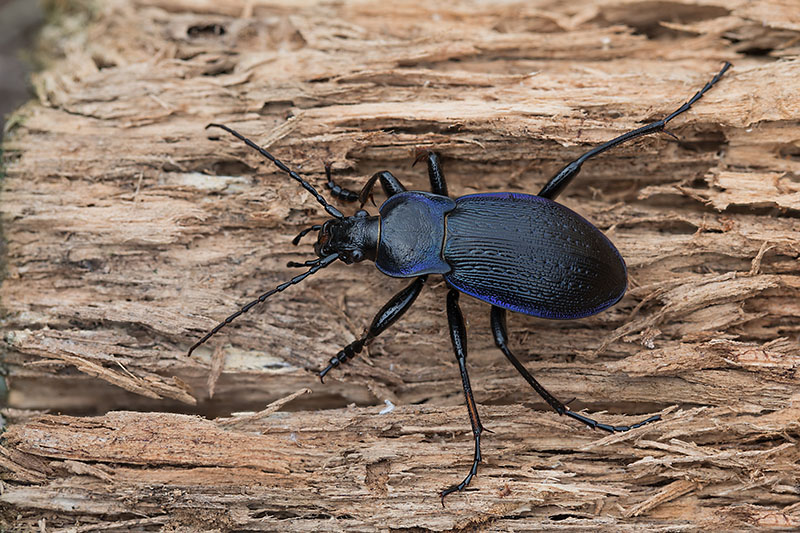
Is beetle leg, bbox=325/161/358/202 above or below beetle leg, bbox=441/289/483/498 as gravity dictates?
above

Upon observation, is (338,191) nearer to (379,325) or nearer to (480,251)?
(379,325)

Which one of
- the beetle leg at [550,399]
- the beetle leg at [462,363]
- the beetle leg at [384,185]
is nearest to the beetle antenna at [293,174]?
the beetle leg at [384,185]

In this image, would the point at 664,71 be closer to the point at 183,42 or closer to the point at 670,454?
the point at 670,454

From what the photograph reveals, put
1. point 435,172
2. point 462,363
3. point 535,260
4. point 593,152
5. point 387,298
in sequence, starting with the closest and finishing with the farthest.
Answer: point 535,260
point 462,363
point 593,152
point 435,172
point 387,298

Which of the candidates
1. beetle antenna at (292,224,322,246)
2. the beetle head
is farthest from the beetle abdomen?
beetle antenna at (292,224,322,246)

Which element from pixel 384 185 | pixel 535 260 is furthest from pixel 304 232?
pixel 535 260

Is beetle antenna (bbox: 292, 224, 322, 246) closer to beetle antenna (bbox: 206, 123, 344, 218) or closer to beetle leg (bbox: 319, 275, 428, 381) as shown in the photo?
beetle antenna (bbox: 206, 123, 344, 218)

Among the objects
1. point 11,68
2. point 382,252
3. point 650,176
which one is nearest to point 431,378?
point 382,252
